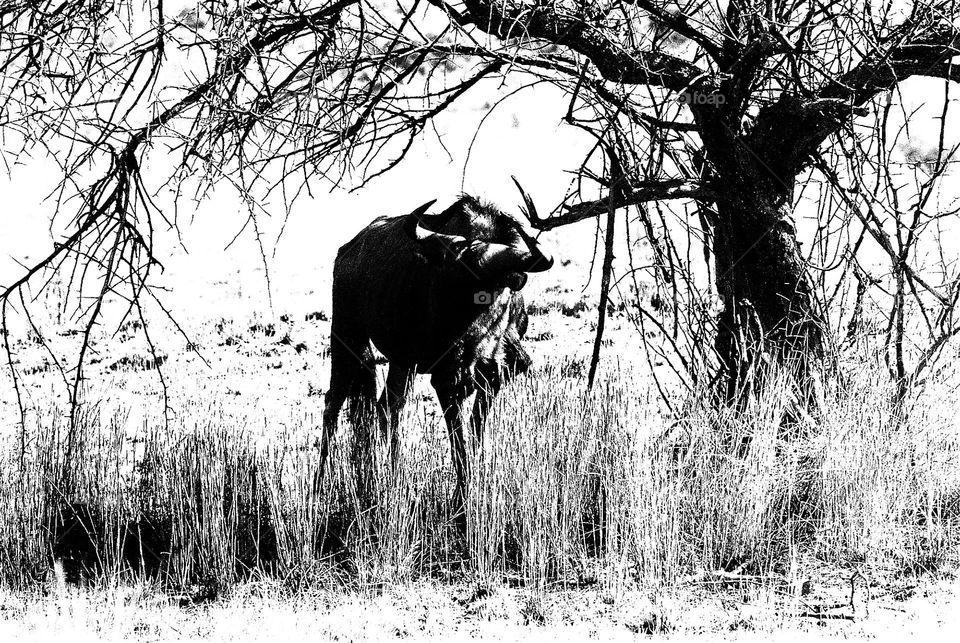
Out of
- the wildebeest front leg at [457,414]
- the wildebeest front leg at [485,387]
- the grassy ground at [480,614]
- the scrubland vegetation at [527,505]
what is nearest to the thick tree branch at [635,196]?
the scrubland vegetation at [527,505]

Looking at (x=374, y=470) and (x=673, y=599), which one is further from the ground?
(x=374, y=470)

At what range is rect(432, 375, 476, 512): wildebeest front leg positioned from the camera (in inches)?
202

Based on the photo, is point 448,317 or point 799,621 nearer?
point 799,621

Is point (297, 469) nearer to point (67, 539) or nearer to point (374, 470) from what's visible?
point (374, 470)

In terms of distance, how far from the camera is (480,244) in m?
5.76

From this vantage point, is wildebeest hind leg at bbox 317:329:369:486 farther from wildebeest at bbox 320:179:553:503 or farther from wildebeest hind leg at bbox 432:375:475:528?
wildebeest hind leg at bbox 432:375:475:528

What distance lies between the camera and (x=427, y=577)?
15.7 feet

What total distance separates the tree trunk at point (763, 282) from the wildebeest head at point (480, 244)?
107 cm

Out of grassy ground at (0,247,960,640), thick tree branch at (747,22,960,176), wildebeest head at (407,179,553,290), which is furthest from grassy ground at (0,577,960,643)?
thick tree branch at (747,22,960,176)

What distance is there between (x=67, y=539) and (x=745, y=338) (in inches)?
148

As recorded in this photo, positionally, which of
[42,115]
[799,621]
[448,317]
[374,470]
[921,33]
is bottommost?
[799,621]

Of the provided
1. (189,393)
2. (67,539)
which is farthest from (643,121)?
(67,539)

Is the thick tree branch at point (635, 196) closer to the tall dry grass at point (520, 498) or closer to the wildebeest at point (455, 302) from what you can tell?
the wildebeest at point (455, 302)

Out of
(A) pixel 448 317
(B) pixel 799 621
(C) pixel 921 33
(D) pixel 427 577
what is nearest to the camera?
(B) pixel 799 621
